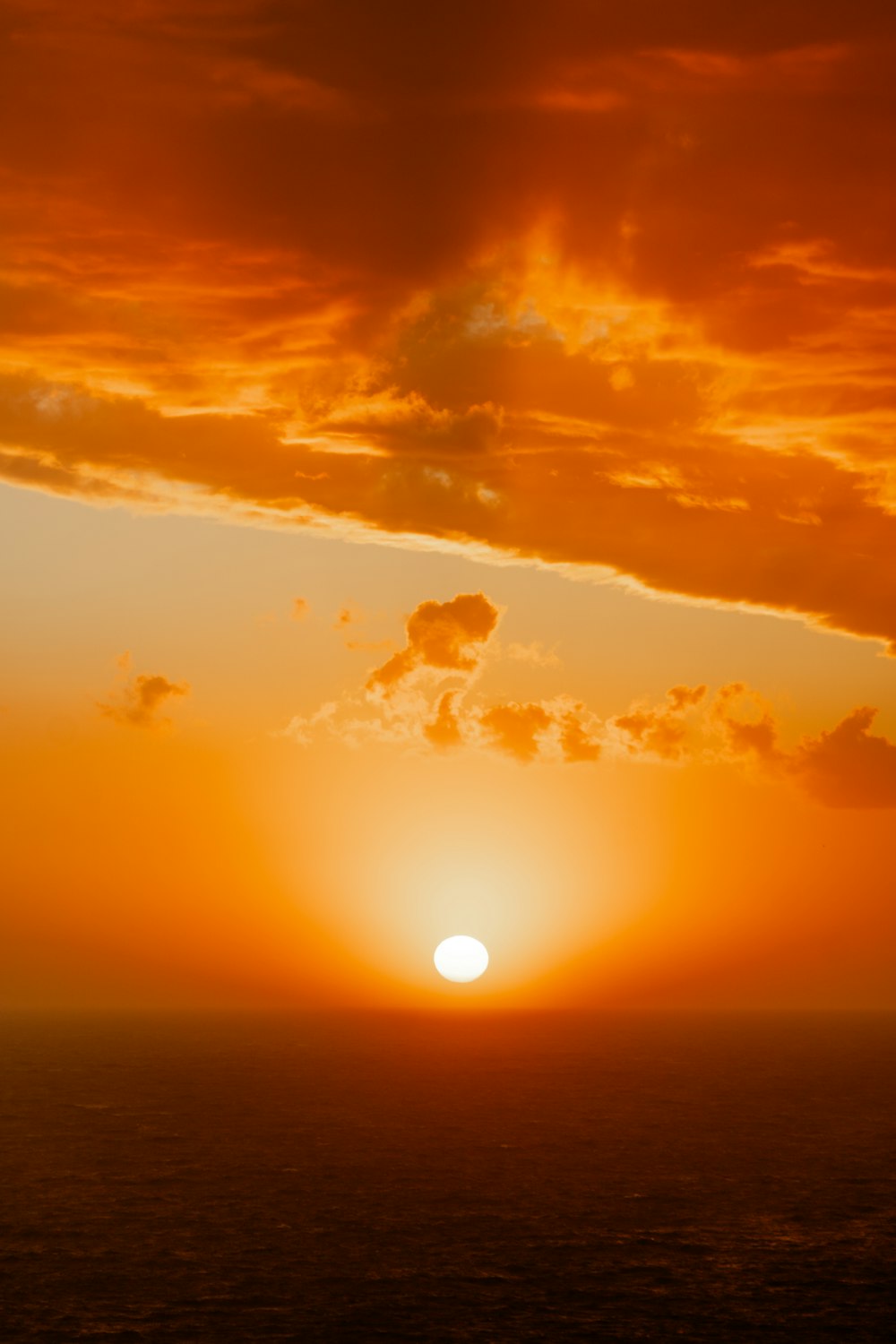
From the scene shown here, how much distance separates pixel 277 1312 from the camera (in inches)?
2542

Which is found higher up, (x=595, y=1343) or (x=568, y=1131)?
(x=568, y=1131)

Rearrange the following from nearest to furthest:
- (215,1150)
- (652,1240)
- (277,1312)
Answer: (277,1312) → (652,1240) → (215,1150)

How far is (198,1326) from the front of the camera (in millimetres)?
61812

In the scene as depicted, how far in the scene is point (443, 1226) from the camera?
289 feet

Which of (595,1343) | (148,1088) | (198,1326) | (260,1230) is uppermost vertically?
(148,1088)

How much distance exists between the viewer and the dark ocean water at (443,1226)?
64500mm

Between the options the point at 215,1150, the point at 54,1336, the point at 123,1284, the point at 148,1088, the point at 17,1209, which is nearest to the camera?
the point at 54,1336

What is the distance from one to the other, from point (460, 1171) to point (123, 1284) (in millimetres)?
48107

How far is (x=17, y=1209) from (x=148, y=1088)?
105 meters

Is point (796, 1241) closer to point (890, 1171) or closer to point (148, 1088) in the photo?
point (890, 1171)

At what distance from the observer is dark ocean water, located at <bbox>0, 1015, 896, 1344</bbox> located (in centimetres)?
6450

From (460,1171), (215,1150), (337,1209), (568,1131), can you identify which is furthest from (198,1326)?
(568,1131)

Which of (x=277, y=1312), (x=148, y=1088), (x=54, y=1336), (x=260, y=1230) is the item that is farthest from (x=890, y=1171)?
(x=148, y=1088)

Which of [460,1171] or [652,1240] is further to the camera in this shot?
[460,1171]
